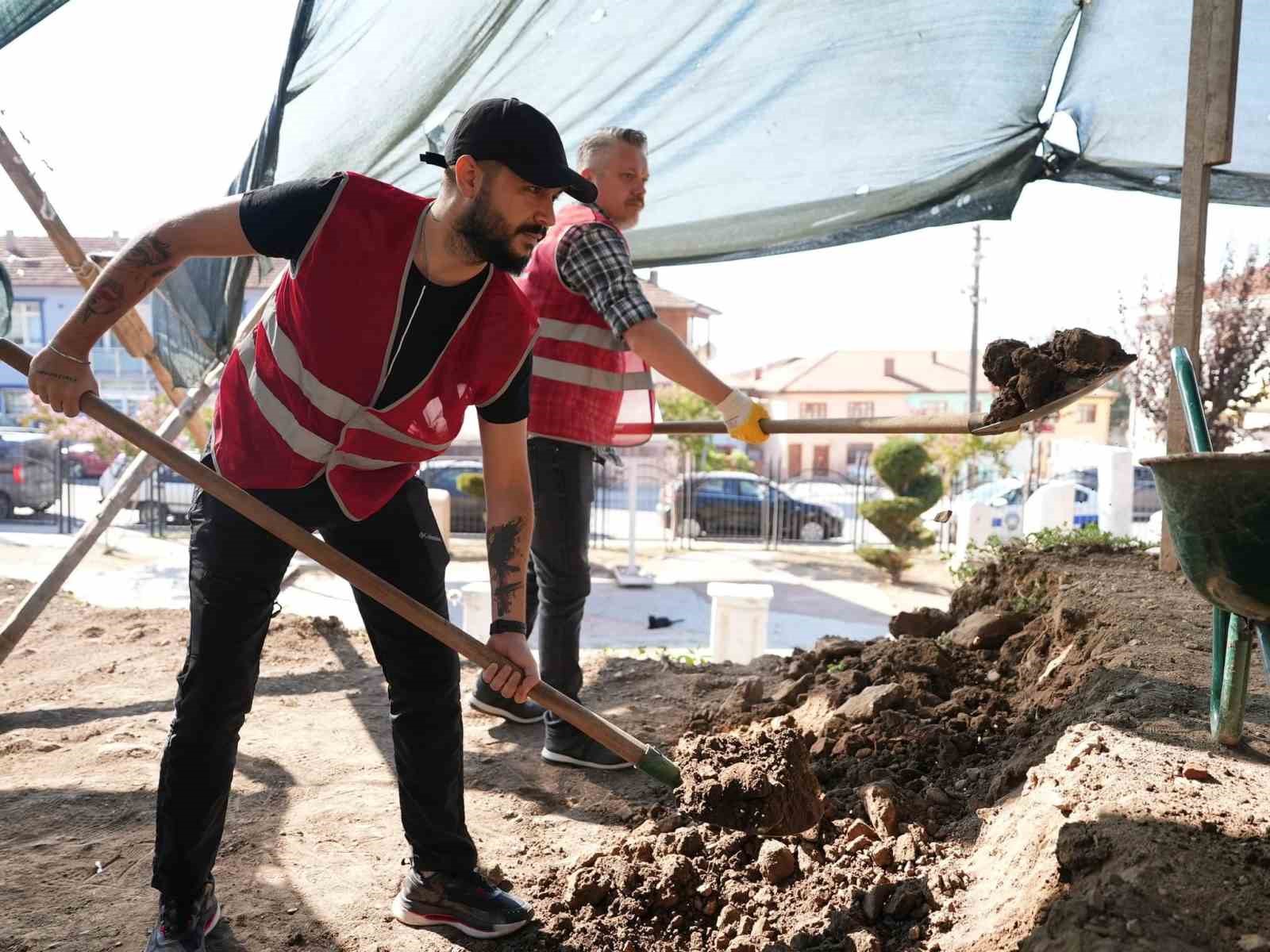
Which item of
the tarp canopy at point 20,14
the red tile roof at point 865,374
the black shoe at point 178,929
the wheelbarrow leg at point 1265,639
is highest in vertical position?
the red tile roof at point 865,374

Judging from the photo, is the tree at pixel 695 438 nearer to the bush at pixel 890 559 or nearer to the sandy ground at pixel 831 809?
the bush at pixel 890 559

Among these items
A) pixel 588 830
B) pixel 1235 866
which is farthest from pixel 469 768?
pixel 1235 866

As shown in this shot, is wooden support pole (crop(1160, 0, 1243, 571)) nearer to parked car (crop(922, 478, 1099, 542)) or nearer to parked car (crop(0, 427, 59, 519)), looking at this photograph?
parked car (crop(922, 478, 1099, 542))

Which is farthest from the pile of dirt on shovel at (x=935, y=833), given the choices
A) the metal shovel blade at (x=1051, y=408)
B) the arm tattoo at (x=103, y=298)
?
the arm tattoo at (x=103, y=298)

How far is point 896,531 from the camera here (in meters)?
14.2

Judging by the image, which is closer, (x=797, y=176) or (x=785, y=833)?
A: (x=785, y=833)

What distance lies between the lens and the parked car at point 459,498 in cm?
1659

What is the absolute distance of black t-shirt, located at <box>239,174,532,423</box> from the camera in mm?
1927

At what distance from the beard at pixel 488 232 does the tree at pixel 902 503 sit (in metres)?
11.4

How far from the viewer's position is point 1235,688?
217 centimetres

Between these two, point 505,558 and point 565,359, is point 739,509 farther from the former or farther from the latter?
point 505,558

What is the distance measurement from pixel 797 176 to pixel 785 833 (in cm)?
317

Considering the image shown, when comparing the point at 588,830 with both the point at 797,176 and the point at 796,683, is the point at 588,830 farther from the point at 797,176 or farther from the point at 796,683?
the point at 797,176

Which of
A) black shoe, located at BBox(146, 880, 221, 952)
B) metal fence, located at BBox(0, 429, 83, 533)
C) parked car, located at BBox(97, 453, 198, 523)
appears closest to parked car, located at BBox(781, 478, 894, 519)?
parked car, located at BBox(97, 453, 198, 523)
